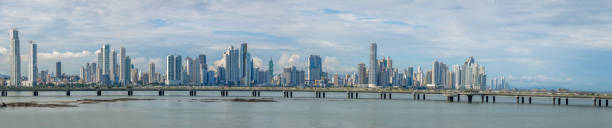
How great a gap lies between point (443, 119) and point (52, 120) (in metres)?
55.3

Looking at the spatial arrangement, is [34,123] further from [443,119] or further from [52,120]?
[443,119]

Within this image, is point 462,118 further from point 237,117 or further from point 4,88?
point 4,88

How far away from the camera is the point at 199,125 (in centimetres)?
7488

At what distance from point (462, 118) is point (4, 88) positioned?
15945cm

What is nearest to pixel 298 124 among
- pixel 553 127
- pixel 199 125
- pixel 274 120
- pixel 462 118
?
pixel 274 120

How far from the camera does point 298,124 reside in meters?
78.4

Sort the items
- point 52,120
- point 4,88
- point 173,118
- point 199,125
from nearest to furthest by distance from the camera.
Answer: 1. point 199,125
2. point 52,120
3. point 173,118
4. point 4,88

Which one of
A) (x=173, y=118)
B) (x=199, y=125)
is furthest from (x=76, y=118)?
(x=199, y=125)

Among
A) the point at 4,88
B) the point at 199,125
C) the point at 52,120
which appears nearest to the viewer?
the point at 199,125

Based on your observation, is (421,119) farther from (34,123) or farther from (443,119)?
(34,123)

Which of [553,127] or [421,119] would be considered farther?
[421,119]

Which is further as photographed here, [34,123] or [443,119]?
[443,119]

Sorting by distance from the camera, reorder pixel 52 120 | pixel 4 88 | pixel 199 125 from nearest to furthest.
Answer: pixel 199 125 → pixel 52 120 → pixel 4 88

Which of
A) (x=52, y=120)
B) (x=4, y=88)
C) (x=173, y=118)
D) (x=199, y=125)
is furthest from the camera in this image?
(x=4, y=88)
